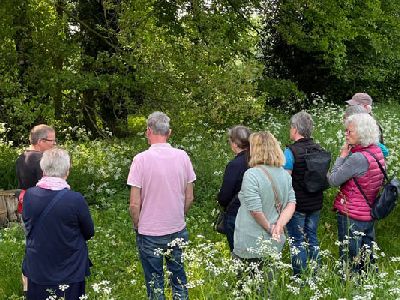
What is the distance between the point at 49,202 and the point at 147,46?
232 inches

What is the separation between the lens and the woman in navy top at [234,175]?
16.2 feet

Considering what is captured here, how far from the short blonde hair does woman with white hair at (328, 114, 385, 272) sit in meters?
0.92

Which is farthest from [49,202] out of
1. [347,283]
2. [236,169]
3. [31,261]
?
[347,283]

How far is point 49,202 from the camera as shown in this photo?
4.08 m

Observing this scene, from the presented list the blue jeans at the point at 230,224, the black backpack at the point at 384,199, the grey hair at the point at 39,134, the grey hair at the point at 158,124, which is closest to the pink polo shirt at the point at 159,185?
the grey hair at the point at 158,124

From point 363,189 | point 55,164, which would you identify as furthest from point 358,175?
point 55,164

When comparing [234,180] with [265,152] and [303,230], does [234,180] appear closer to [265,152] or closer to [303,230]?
[265,152]

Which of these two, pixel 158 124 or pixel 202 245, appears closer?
pixel 202 245

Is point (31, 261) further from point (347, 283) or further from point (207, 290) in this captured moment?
point (347, 283)

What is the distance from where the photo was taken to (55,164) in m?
4.18

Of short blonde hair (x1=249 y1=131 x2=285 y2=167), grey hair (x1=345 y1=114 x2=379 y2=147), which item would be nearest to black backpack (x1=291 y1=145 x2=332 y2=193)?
grey hair (x1=345 y1=114 x2=379 y2=147)

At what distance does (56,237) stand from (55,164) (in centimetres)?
58

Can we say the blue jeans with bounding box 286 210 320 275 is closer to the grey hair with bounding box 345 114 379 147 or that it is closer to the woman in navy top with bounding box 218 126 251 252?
the woman in navy top with bounding box 218 126 251 252

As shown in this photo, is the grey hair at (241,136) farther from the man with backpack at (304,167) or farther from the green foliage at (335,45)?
the green foliage at (335,45)
